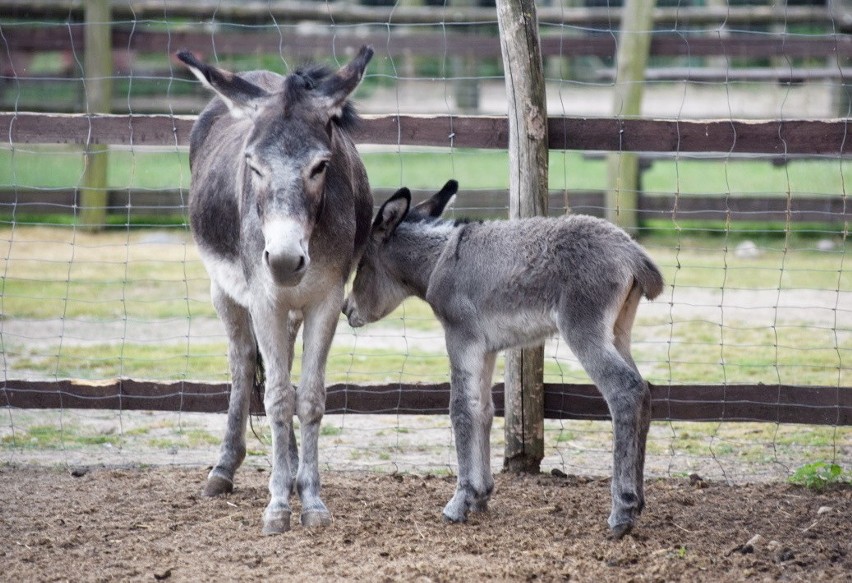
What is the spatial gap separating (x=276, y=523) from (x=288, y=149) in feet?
5.66

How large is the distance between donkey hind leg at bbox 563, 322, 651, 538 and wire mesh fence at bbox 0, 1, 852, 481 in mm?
1322

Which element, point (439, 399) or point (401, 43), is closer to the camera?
point (439, 399)

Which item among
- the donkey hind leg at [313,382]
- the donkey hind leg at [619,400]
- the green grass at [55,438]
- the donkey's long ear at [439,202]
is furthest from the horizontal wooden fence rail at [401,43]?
the donkey hind leg at [619,400]

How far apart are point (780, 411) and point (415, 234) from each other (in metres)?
2.34

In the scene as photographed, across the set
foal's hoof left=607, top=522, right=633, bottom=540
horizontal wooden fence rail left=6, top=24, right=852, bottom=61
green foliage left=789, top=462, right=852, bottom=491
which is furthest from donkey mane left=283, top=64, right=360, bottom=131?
horizontal wooden fence rail left=6, top=24, right=852, bottom=61

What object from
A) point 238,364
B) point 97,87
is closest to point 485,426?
point 238,364

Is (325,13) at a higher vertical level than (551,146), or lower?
higher

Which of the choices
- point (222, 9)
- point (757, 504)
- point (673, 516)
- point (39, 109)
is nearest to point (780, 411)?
point (757, 504)

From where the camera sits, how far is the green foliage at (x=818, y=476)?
5398mm

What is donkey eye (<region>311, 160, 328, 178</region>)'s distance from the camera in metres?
4.43

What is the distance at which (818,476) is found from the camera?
5.43 m

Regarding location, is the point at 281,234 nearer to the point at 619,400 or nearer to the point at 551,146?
the point at 619,400

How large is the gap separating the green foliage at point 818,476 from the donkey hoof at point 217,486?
305 centimetres

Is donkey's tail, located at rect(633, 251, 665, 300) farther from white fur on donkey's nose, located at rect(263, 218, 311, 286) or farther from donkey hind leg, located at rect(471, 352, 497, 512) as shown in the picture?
white fur on donkey's nose, located at rect(263, 218, 311, 286)
